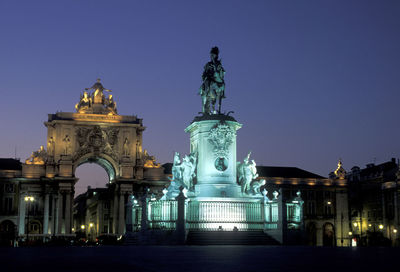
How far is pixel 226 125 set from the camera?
106 feet

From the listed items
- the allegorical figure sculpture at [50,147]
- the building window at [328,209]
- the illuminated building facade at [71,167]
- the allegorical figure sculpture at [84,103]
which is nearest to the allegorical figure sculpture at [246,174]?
the illuminated building facade at [71,167]

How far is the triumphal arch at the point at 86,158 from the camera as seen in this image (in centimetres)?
7375

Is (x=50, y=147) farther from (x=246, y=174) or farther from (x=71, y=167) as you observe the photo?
(x=246, y=174)

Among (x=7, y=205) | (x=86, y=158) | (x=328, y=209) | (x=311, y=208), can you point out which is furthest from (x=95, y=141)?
(x=328, y=209)

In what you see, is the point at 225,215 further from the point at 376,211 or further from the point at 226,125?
the point at 376,211

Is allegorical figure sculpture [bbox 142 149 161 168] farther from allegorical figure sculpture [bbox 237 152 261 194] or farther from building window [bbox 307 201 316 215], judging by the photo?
allegorical figure sculpture [bbox 237 152 261 194]

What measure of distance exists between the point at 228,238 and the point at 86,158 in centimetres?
5020

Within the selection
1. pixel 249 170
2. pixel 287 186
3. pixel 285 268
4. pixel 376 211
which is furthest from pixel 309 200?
pixel 285 268

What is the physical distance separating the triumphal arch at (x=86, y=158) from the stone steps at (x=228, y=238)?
44109mm

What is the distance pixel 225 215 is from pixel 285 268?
19.4 m

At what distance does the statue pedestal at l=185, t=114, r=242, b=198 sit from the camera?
31906 mm

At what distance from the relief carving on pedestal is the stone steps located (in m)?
48.1

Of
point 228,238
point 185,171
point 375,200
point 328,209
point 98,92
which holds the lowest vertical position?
point 228,238

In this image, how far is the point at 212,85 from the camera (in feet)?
110
